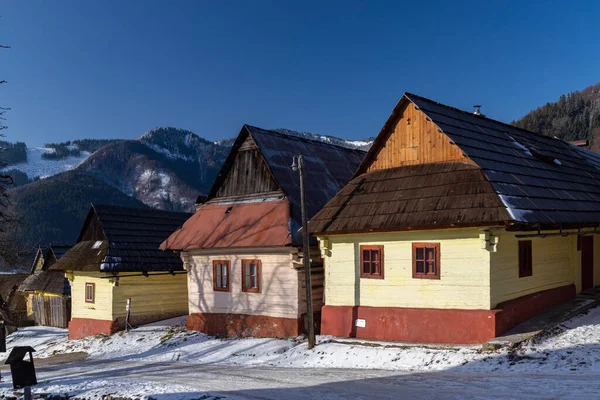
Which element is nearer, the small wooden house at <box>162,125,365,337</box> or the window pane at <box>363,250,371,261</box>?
the window pane at <box>363,250,371,261</box>

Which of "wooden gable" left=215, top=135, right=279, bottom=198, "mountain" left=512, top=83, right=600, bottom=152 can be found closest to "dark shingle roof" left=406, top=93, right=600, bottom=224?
"wooden gable" left=215, top=135, right=279, bottom=198

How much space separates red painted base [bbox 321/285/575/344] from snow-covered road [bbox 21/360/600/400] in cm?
236

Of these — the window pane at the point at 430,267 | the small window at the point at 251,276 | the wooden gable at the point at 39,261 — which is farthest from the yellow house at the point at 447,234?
the wooden gable at the point at 39,261

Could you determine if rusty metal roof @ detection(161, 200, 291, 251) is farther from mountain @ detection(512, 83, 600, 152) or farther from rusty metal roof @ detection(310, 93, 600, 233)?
mountain @ detection(512, 83, 600, 152)

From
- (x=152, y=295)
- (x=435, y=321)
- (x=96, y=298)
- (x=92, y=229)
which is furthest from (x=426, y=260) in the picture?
(x=92, y=229)

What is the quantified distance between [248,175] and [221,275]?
12.2 ft

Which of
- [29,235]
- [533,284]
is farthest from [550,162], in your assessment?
[29,235]

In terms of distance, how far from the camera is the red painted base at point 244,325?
17.8 metres

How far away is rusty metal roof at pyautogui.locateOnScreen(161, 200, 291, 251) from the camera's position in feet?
59.1

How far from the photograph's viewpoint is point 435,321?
14.3 m

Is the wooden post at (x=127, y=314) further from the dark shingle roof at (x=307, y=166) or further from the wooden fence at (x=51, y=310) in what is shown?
the wooden fence at (x=51, y=310)

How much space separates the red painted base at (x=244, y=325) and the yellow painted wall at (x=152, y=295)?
4.54 m

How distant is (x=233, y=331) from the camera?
1928 cm

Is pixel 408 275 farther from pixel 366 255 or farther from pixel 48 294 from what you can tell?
pixel 48 294
